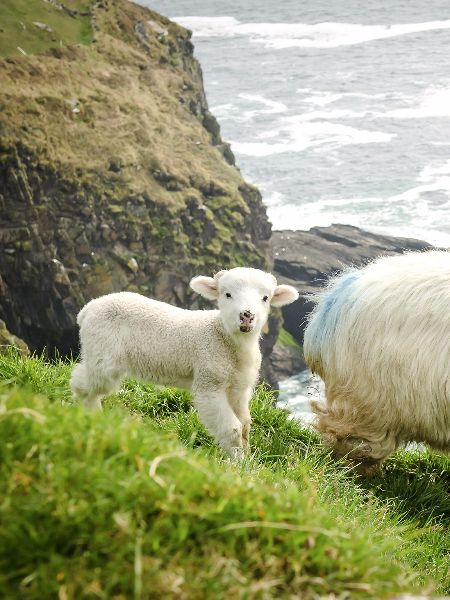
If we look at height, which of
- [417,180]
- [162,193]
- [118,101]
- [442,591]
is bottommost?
[417,180]

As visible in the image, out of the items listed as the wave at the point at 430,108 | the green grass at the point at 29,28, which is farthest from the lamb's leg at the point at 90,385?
the wave at the point at 430,108

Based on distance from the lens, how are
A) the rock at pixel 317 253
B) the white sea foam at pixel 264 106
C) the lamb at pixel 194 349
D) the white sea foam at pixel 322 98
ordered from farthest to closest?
the white sea foam at pixel 322 98
the white sea foam at pixel 264 106
the rock at pixel 317 253
the lamb at pixel 194 349

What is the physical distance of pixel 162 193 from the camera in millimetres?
52031

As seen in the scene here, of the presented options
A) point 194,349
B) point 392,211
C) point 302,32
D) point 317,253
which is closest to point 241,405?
point 194,349

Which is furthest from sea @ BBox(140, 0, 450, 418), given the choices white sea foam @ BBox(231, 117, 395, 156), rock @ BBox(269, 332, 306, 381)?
rock @ BBox(269, 332, 306, 381)

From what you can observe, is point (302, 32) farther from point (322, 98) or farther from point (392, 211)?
point (392, 211)

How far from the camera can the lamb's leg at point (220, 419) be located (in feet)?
18.3

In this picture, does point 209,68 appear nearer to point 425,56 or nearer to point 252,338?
point 425,56

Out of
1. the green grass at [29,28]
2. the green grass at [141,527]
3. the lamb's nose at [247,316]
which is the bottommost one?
the green grass at [29,28]

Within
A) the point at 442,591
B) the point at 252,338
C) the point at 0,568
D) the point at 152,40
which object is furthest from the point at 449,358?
the point at 152,40

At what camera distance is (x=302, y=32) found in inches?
4717

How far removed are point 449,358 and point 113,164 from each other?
4678cm

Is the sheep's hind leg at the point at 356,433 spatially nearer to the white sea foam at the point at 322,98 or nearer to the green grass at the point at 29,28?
the green grass at the point at 29,28

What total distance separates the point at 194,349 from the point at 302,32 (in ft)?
395
